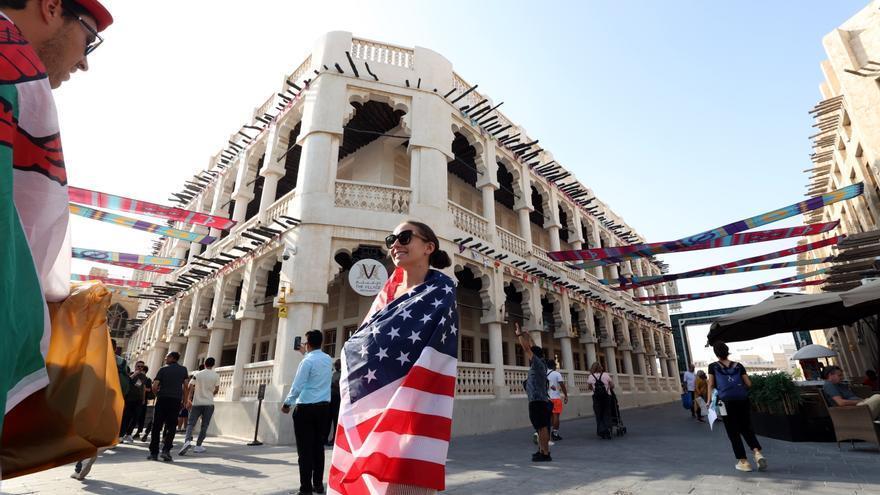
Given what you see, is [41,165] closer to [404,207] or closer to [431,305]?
[431,305]

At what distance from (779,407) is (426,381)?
9.41 meters

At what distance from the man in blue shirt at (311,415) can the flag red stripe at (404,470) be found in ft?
10.2

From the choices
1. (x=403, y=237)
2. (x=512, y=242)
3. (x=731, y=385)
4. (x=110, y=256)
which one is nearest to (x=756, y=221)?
(x=512, y=242)

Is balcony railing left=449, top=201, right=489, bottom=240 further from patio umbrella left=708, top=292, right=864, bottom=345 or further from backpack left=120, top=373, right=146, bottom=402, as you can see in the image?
backpack left=120, top=373, right=146, bottom=402

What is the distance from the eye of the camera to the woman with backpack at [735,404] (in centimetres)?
499

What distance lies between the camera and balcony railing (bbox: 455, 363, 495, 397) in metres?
10.9

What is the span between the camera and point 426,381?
5.63 ft

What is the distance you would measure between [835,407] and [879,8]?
1257cm

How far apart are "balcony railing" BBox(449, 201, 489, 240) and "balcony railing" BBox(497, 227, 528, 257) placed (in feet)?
2.52

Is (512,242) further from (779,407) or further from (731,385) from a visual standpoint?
(731,385)

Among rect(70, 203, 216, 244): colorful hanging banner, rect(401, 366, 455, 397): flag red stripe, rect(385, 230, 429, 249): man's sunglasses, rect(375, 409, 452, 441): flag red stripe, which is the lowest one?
rect(375, 409, 452, 441): flag red stripe

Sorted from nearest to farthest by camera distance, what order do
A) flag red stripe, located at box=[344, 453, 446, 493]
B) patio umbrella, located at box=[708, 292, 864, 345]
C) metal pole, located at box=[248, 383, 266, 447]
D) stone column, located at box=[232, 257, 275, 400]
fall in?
1. flag red stripe, located at box=[344, 453, 446, 493]
2. patio umbrella, located at box=[708, 292, 864, 345]
3. metal pole, located at box=[248, 383, 266, 447]
4. stone column, located at box=[232, 257, 275, 400]

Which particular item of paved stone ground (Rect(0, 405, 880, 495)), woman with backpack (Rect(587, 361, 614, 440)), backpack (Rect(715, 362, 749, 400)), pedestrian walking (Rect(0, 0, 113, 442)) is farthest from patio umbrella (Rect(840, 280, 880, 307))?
pedestrian walking (Rect(0, 0, 113, 442))

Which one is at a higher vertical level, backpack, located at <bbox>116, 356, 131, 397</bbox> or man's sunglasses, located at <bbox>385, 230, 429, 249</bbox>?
man's sunglasses, located at <bbox>385, 230, 429, 249</bbox>
